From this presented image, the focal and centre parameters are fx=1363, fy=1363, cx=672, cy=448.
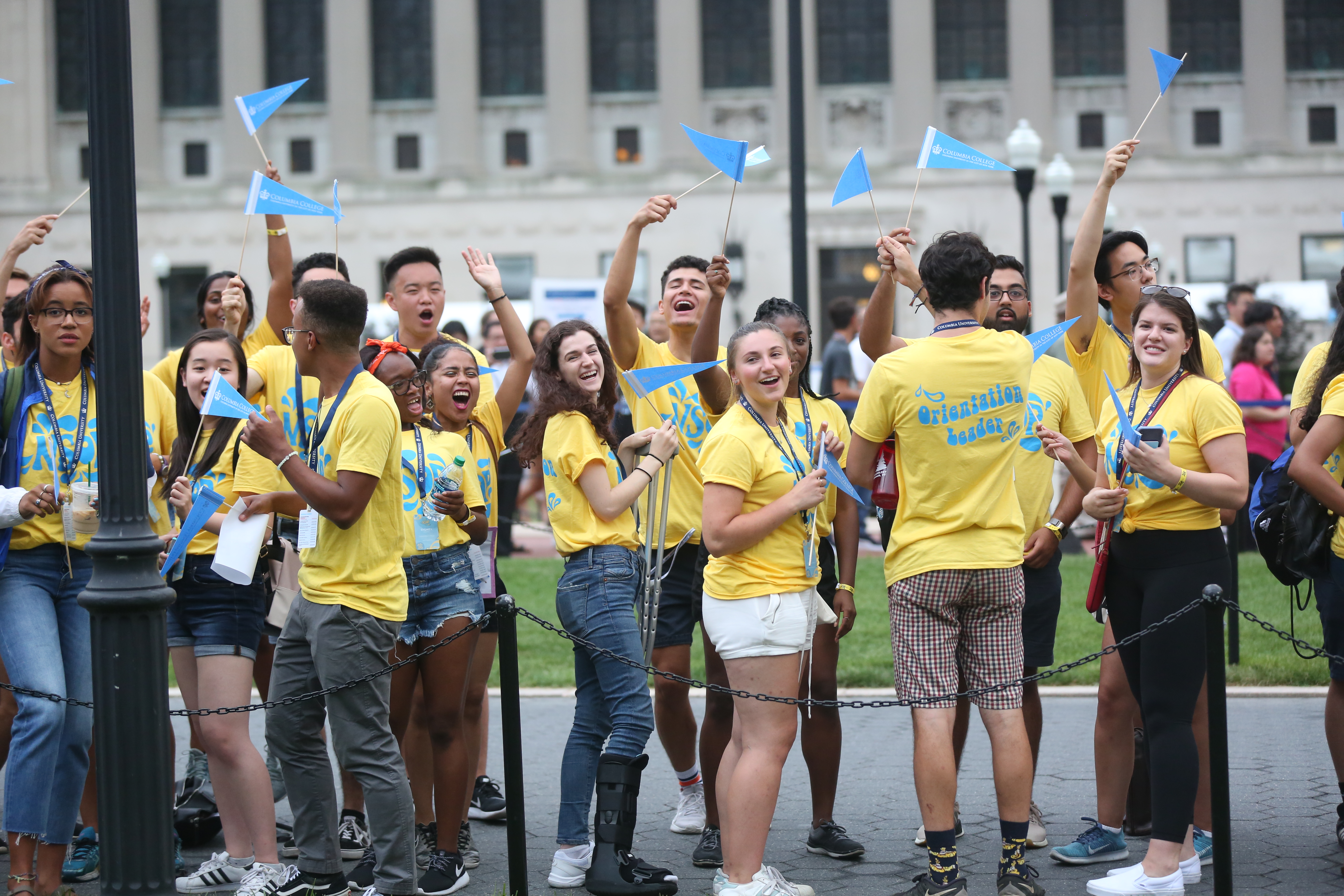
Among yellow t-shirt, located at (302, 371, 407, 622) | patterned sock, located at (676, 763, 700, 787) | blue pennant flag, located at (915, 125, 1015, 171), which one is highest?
blue pennant flag, located at (915, 125, 1015, 171)

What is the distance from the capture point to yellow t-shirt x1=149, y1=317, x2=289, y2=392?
6.10 metres

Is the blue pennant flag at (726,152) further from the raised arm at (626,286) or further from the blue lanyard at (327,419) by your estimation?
the blue lanyard at (327,419)

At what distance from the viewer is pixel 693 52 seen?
1465 inches

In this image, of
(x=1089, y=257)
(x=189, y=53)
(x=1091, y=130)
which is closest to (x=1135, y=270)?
(x=1089, y=257)

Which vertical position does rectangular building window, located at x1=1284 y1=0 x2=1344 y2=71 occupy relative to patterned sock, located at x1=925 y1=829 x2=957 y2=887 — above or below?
above

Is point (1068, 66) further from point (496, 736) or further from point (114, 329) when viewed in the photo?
point (114, 329)

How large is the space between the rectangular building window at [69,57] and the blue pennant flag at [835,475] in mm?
37723

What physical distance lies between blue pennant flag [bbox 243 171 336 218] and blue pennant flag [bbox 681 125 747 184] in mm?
1636

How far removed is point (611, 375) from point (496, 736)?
311 centimetres

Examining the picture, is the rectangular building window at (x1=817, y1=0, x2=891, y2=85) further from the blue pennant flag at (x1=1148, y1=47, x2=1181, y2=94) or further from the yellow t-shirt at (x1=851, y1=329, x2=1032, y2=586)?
the yellow t-shirt at (x1=851, y1=329, x2=1032, y2=586)

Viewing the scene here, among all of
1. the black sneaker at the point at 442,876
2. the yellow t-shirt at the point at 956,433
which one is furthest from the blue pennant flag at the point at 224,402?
the yellow t-shirt at the point at 956,433

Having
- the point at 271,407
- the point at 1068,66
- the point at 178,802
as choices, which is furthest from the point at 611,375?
the point at 1068,66

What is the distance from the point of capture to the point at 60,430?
212 inches

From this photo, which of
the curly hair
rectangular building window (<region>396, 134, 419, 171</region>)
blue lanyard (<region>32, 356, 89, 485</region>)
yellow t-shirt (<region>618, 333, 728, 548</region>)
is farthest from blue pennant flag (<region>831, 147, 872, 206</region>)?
rectangular building window (<region>396, 134, 419, 171</region>)
